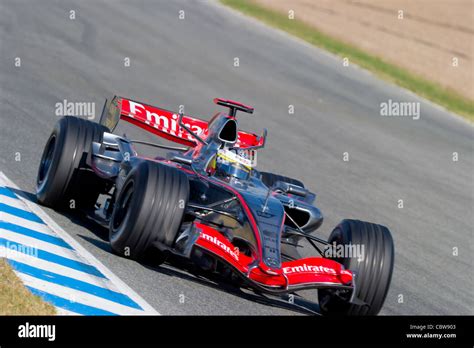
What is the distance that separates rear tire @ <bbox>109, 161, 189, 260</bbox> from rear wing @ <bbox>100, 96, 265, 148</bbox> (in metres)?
3.10

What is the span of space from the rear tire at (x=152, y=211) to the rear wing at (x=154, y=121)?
310 centimetres

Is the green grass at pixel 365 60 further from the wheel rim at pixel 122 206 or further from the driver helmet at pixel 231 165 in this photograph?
the wheel rim at pixel 122 206

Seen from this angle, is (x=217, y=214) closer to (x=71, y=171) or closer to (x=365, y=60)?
(x=71, y=171)

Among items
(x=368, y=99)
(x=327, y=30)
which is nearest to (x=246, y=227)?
(x=368, y=99)

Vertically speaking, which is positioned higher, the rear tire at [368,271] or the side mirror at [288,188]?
the side mirror at [288,188]

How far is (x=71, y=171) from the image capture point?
1074cm

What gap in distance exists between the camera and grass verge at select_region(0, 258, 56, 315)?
285 inches

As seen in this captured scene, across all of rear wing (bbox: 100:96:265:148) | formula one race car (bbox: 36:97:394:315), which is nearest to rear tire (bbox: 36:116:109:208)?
formula one race car (bbox: 36:97:394:315)

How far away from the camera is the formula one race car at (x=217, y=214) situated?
8836 mm

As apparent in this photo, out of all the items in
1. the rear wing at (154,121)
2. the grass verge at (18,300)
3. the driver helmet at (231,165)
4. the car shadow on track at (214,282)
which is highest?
the rear wing at (154,121)

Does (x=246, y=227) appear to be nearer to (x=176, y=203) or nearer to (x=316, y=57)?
(x=176, y=203)

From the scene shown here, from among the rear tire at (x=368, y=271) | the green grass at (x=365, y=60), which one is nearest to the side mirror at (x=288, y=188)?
the rear tire at (x=368, y=271)
